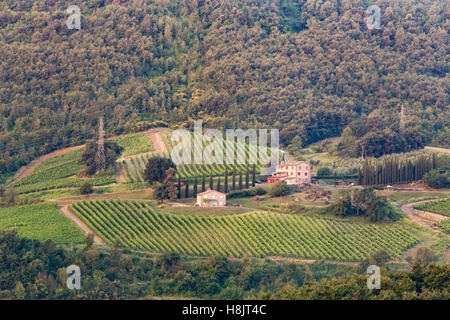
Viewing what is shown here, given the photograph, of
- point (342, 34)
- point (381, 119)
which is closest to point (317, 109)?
point (381, 119)

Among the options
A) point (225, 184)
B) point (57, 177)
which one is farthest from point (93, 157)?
point (225, 184)

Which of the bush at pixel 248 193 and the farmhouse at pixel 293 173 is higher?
the farmhouse at pixel 293 173

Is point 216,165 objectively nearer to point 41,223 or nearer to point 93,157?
point 93,157

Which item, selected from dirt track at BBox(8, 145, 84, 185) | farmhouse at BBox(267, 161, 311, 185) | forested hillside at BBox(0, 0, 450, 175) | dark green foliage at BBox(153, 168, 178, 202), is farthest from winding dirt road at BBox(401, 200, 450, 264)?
dirt track at BBox(8, 145, 84, 185)

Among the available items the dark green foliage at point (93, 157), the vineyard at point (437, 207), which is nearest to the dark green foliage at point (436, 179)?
the vineyard at point (437, 207)

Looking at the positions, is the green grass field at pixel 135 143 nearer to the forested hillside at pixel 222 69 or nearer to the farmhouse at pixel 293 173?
the forested hillside at pixel 222 69

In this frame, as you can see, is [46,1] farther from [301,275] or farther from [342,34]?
[301,275]
